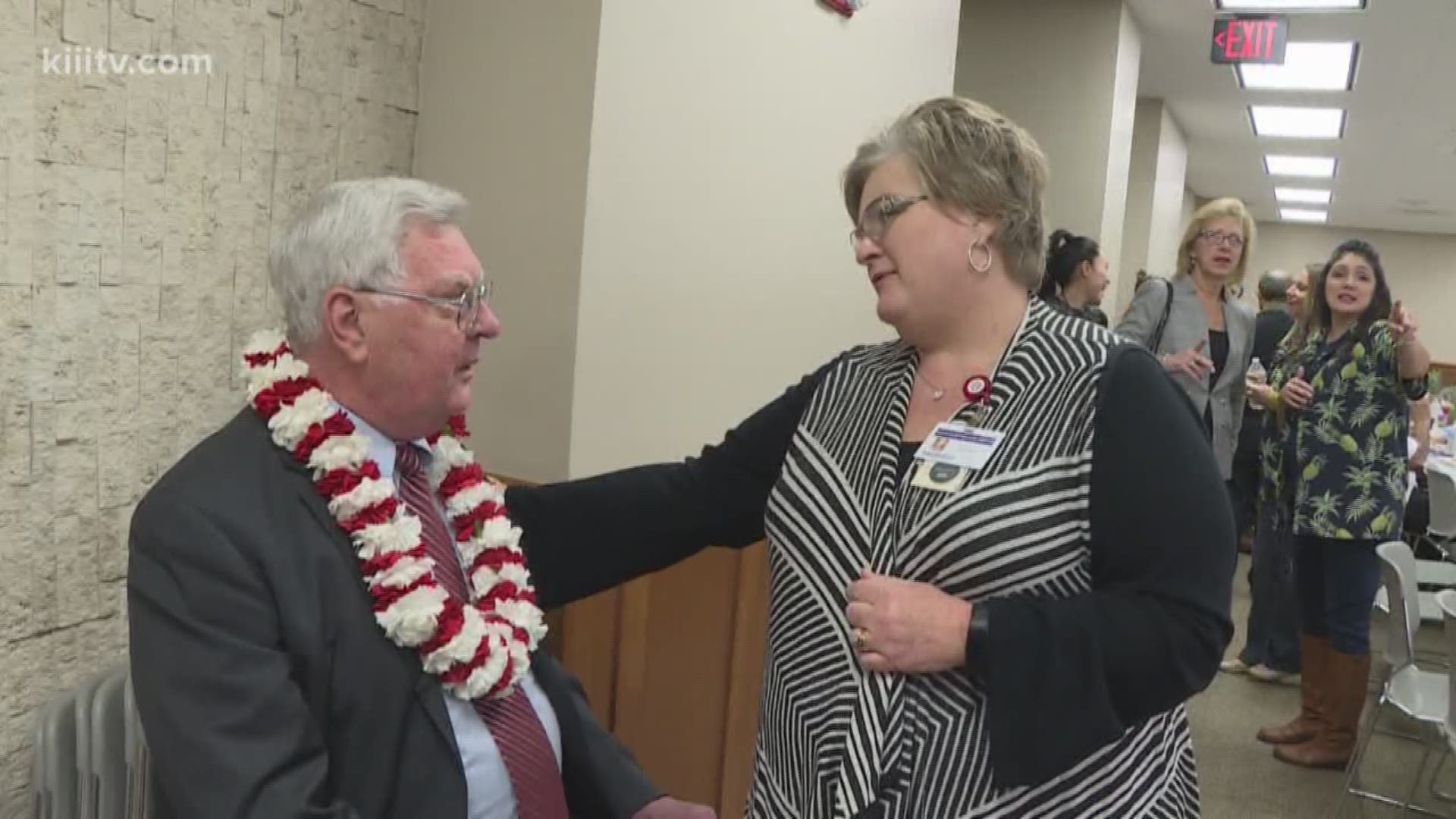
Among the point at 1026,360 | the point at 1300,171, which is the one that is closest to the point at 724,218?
the point at 1026,360

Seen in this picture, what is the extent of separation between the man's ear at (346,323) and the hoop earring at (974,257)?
747mm

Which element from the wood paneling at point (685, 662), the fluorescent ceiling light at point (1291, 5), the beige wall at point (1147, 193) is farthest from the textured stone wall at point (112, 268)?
the beige wall at point (1147, 193)

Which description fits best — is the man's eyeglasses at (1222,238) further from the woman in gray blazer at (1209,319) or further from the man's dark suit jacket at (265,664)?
the man's dark suit jacket at (265,664)

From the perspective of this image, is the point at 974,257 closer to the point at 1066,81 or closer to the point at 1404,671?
the point at 1404,671

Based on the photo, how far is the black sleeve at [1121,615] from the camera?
128 cm

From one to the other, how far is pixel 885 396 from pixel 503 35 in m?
1.24

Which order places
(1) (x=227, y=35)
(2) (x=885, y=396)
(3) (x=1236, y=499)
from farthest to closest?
(3) (x=1236, y=499) → (1) (x=227, y=35) → (2) (x=885, y=396)

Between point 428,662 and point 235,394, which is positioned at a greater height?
point 235,394

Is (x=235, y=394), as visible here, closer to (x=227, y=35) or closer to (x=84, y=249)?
(x=84, y=249)

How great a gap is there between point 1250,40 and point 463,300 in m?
5.72

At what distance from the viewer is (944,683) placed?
1347mm

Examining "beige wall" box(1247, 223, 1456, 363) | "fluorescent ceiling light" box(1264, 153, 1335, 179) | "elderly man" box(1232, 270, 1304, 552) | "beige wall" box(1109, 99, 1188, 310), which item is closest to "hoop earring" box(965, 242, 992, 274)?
"elderly man" box(1232, 270, 1304, 552)

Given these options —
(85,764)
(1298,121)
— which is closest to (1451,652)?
(85,764)

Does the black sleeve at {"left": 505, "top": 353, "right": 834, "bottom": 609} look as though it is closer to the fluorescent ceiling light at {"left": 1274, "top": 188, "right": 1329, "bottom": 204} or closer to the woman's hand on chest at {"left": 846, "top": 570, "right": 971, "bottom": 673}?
the woman's hand on chest at {"left": 846, "top": 570, "right": 971, "bottom": 673}
